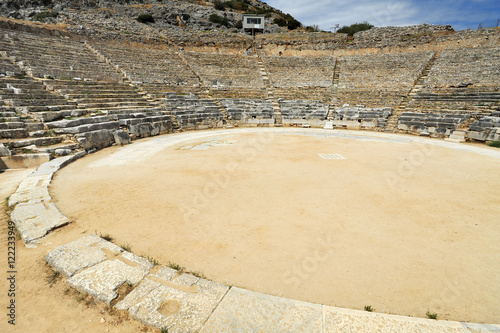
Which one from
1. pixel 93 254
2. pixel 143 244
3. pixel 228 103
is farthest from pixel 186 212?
pixel 228 103

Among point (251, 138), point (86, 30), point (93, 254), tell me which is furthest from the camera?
point (86, 30)

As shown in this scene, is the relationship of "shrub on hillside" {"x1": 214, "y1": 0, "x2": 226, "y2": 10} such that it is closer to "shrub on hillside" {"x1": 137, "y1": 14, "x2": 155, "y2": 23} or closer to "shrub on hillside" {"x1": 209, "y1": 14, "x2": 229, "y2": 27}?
"shrub on hillside" {"x1": 209, "y1": 14, "x2": 229, "y2": 27}

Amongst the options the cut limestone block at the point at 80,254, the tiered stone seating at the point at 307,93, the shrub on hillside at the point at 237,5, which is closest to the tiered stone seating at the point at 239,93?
the tiered stone seating at the point at 307,93

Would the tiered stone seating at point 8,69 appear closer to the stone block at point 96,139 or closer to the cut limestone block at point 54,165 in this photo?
the stone block at point 96,139

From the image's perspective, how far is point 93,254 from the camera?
3193 mm

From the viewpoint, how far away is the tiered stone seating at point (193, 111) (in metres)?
16.0

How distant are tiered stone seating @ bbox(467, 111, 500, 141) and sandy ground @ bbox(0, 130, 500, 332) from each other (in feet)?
22.8

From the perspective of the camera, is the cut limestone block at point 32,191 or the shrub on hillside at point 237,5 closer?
the cut limestone block at point 32,191

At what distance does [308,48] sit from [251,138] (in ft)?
65.5

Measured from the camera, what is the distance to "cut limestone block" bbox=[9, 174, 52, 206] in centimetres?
473

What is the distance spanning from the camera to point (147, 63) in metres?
20.6

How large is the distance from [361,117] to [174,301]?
18.6m

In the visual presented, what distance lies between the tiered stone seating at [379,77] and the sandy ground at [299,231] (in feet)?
42.8

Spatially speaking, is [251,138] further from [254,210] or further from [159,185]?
[254,210]
